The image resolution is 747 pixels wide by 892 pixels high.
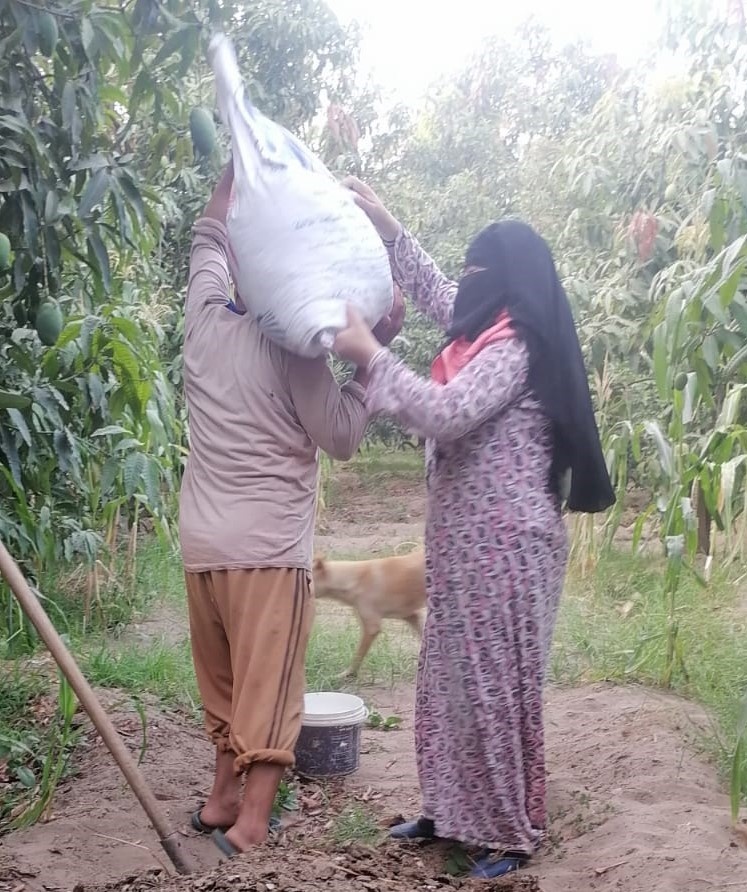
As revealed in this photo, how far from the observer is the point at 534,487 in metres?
2.02

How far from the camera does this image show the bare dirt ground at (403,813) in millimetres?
1888

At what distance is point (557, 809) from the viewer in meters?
2.41

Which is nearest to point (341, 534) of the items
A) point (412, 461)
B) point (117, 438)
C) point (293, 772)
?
point (412, 461)

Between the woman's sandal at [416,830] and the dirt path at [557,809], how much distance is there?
33 millimetres

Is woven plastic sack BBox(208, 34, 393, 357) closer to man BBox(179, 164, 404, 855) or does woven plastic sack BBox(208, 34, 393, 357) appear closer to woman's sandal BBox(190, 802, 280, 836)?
man BBox(179, 164, 404, 855)

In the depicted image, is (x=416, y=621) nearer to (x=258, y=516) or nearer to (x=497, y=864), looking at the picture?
(x=497, y=864)

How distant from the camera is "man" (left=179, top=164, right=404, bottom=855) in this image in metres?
2.00

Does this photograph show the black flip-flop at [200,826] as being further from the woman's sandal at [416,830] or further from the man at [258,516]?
the woman's sandal at [416,830]

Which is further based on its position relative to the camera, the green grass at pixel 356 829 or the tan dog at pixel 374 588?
the tan dog at pixel 374 588

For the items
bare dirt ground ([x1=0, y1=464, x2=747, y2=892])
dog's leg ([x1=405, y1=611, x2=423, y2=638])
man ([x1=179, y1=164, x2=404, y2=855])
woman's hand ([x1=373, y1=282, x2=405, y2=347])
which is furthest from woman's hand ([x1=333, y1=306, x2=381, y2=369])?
dog's leg ([x1=405, y1=611, x2=423, y2=638])

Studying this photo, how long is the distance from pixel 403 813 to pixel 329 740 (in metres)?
0.33

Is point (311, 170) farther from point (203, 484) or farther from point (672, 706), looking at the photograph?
point (672, 706)

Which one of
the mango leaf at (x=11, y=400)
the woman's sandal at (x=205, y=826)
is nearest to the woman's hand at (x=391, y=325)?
the mango leaf at (x=11, y=400)

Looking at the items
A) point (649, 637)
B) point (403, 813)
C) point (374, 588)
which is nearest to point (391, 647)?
point (374, 588)
